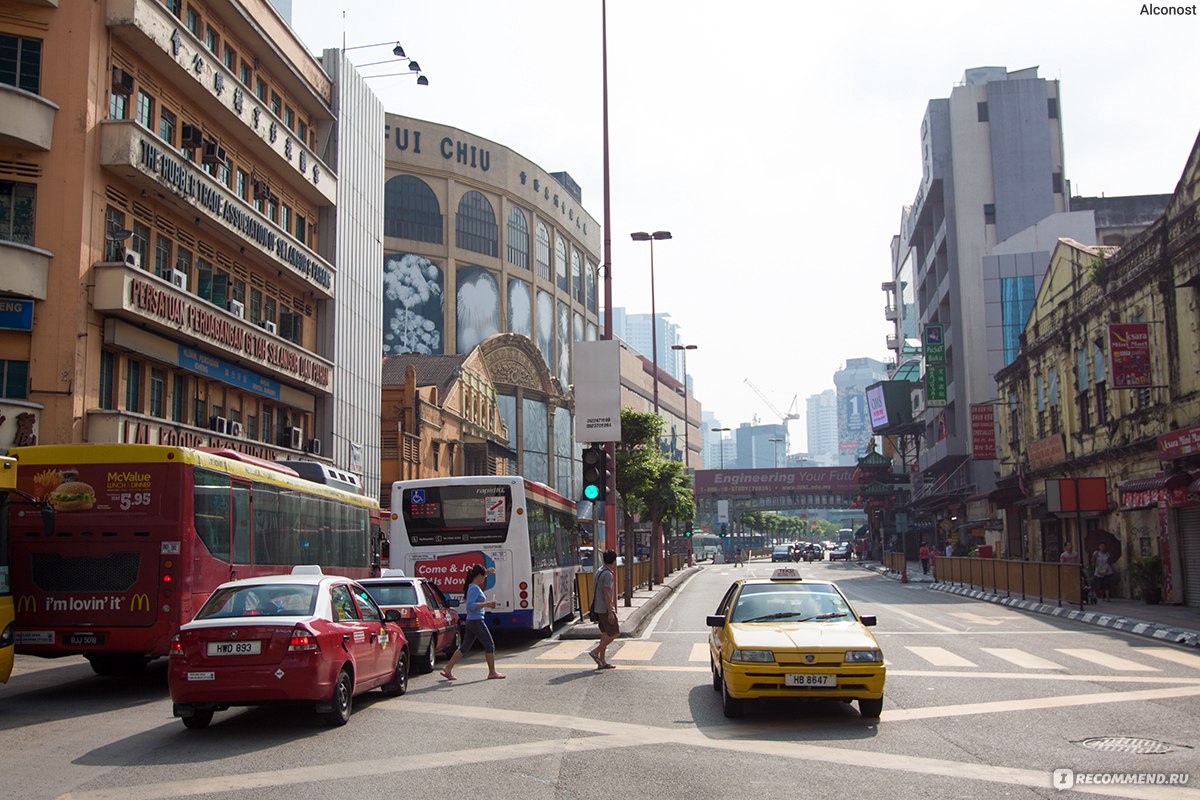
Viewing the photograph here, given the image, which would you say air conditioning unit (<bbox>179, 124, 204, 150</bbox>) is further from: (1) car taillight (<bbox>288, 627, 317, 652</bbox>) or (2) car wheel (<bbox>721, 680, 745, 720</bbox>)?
(2) car wheel (<bbox>721, 680, 745, 720</bbox>)

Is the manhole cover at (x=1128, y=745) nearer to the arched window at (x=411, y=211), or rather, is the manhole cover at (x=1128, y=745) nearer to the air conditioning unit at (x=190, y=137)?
the air conditioning unit at (x=190, y=137)

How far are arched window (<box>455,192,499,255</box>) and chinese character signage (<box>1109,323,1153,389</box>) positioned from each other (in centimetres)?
5448

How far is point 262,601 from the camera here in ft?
37.9

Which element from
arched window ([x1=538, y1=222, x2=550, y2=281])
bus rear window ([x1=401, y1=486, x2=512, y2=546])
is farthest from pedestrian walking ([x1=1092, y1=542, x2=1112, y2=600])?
arched window ([x1=538, y1=222, x2=550, y2=281])

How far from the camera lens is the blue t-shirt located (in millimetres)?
15961

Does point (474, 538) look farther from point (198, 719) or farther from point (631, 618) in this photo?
point (198, 719)

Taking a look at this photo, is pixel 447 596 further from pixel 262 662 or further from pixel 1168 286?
pixel 1168 286

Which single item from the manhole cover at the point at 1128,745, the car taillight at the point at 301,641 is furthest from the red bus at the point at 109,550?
the manhole cover at the point at 1128,745

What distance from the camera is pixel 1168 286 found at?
92.2 ft

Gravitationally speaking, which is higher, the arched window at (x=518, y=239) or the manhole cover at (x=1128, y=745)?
the arched window at (x=518, y=239)

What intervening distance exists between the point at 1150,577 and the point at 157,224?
26782mm

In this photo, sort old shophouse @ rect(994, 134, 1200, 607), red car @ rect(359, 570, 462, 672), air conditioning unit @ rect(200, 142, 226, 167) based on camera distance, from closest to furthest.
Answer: red car @ rect(359, 570, 462, 672) → old shophouse @ rect(994, 134, 1200, 607) → air conditioning unit @ rect(200, 142, 226, 167)

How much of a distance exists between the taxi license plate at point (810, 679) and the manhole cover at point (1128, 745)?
7.61ft

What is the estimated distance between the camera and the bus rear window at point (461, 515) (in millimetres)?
20234
